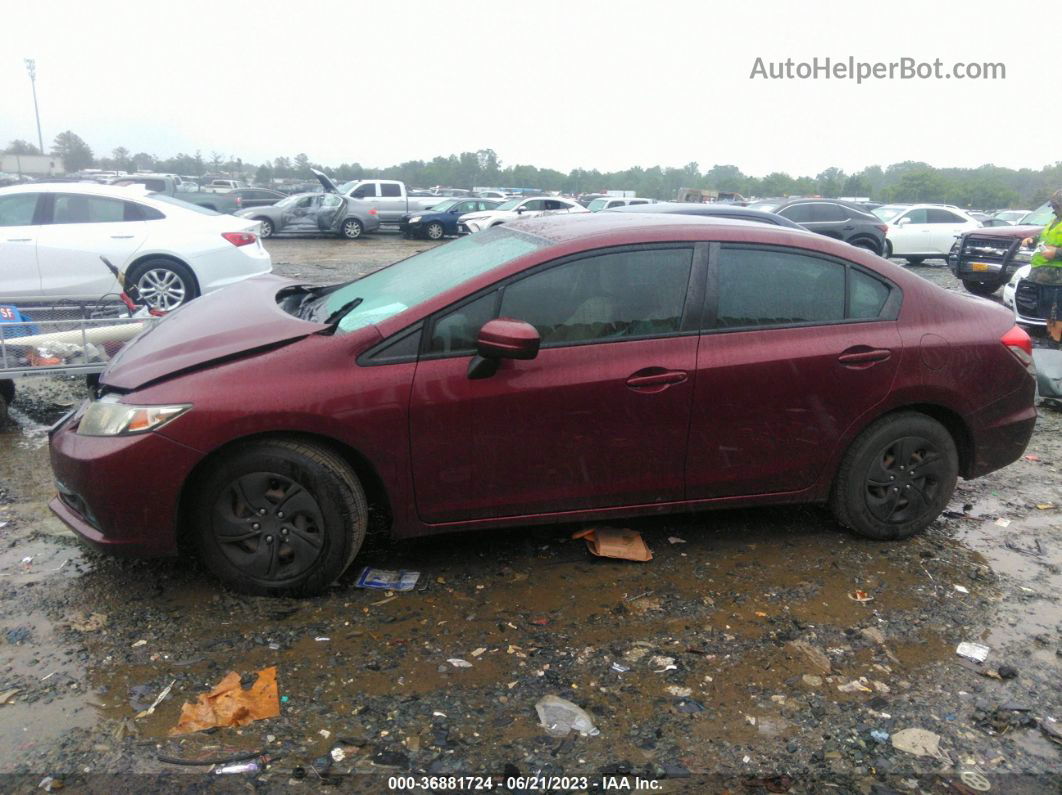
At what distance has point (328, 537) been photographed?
3.40 metres

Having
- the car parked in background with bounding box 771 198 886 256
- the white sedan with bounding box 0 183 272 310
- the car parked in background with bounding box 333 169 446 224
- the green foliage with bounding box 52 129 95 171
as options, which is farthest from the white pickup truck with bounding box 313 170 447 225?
the green foliage with bounding box 52 129 95 171

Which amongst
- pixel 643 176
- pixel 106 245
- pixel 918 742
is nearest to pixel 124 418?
pixel 918 742

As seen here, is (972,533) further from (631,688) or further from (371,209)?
(371,209)

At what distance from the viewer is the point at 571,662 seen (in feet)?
10.3

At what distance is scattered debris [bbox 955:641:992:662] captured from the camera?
3.29m

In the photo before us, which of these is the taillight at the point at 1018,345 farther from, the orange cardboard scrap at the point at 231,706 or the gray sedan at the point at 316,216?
the gray sedan at the point at 316,216

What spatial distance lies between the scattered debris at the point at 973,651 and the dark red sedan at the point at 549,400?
888 mm

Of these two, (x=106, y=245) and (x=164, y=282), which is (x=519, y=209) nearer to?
(x=164, y=282)

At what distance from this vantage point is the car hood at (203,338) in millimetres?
3379

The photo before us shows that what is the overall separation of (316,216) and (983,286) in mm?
18523

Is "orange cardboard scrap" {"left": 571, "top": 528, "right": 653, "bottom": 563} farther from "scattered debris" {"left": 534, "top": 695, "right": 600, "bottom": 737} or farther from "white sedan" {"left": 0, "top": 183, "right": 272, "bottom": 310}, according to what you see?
"white sedan" {"left": 0, "top": 183, "right": 272, "bottom": 310}

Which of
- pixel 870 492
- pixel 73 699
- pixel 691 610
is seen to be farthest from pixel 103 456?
pixel 870 492

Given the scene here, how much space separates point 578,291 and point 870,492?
1.84 metres

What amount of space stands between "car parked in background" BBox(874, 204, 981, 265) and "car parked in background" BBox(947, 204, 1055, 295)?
654 cm
